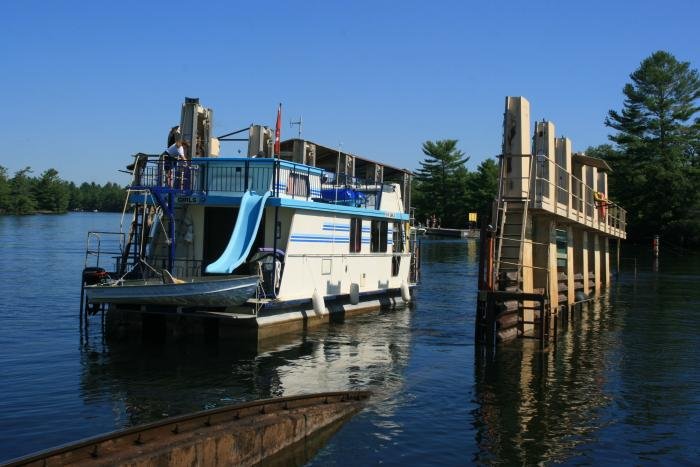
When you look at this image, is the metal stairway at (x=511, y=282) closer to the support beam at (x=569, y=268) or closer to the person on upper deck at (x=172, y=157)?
the support beam at (x=569, y=268)

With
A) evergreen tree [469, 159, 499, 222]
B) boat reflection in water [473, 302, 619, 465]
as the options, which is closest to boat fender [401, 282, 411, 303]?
boat reflection in water [473, 302, 619, 465]

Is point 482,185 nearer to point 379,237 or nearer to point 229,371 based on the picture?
point 379,237

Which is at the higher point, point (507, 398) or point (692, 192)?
point (692, 192)

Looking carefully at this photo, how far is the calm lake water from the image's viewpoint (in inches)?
440

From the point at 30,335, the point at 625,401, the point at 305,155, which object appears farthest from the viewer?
the point at 305,155

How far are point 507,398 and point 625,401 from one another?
2.32m

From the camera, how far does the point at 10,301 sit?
84.5 ft

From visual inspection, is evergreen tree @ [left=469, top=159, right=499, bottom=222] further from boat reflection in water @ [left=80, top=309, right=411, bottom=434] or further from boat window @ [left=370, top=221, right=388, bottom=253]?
boat reflection in water @ [left=80, top=309, right=411, bottom=434]

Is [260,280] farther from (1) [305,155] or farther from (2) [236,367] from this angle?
(1) [305,155]

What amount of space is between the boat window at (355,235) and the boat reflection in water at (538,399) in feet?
20.1

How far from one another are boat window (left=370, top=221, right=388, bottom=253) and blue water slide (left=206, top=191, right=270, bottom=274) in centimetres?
673

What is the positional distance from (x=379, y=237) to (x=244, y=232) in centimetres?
804

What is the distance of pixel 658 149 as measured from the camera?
3081 inches

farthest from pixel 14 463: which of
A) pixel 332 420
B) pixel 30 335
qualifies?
pixel 30 335
